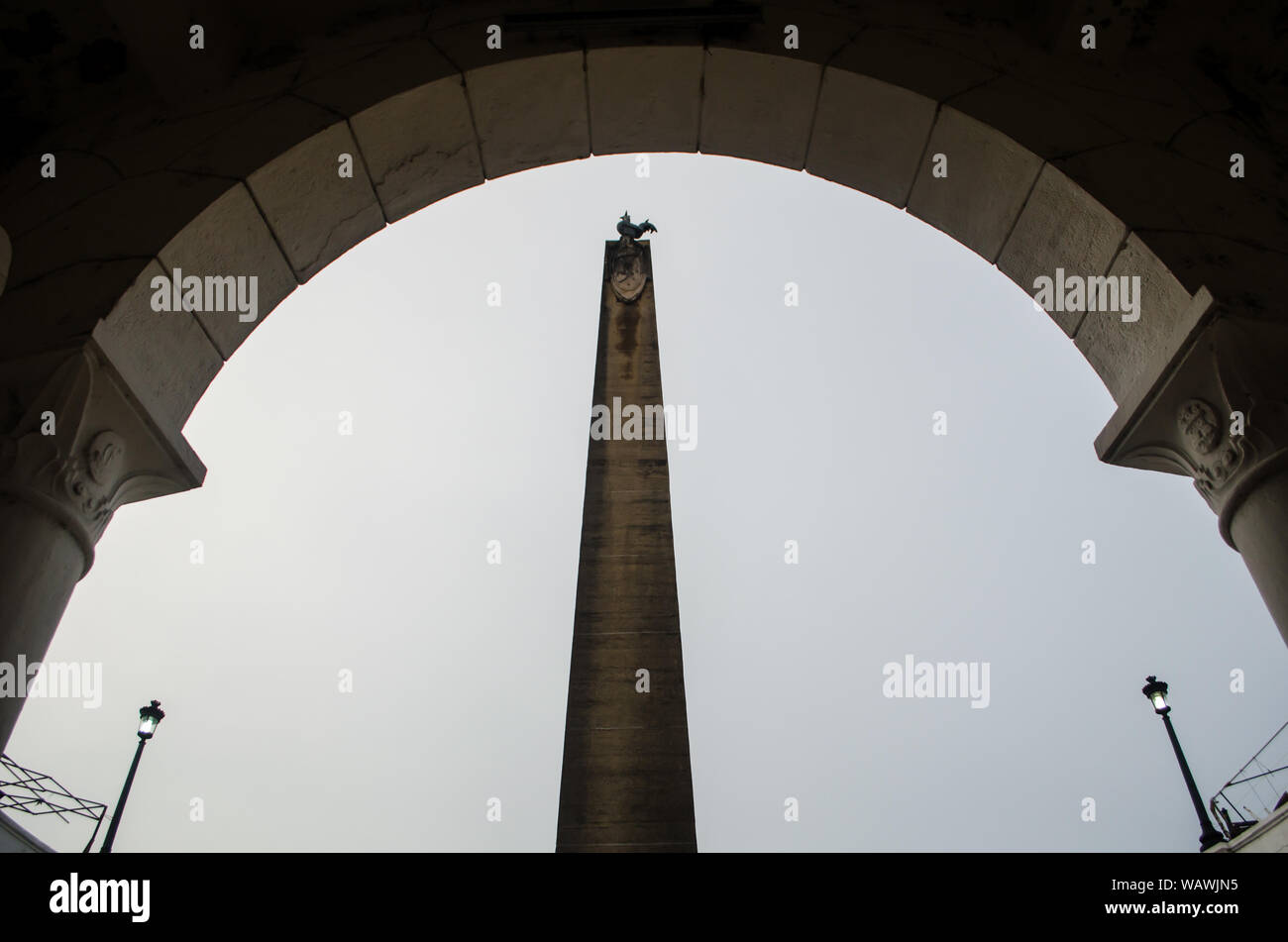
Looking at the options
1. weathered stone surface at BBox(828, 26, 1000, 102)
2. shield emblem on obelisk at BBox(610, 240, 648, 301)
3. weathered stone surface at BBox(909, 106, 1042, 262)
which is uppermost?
shield emblem on obelisk at BBox(610, 240, 648, 301)

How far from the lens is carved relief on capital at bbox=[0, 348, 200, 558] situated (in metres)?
2.63

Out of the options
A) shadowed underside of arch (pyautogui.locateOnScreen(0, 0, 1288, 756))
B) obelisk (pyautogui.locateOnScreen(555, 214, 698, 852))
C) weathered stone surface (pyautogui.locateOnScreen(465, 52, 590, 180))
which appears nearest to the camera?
shadowed underside of arch (pyautogui.locateOnScreen(0, 0, 1288, 756))

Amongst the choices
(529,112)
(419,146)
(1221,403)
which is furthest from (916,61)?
(419,146)

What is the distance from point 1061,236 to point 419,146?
280 cm

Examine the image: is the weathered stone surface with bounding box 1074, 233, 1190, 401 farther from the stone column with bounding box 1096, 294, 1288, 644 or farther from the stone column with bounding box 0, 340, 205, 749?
the stone column with bounding box 0, 340, 205, 749

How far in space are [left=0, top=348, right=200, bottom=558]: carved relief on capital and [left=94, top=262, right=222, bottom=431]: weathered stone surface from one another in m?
0.08

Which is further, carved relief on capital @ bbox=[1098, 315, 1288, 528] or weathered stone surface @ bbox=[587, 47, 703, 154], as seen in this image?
weathered stone surface @ bbox=[587, 47, 703, 154]

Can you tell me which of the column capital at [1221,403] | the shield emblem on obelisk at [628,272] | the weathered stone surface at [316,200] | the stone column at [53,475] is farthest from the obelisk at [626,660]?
the column capital at [1221,403]

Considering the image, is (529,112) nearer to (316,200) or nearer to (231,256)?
(316,200)

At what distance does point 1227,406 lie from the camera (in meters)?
2.72

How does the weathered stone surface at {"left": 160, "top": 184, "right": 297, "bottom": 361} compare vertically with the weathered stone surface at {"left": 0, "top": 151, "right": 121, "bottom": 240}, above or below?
below

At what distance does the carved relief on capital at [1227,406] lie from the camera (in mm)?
2629

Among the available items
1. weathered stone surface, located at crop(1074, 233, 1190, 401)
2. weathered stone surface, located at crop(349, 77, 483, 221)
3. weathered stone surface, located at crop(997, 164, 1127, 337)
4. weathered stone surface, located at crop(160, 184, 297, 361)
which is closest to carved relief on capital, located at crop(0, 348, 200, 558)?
weathered stone surface, located at crop(160, 184, 297, 361)
